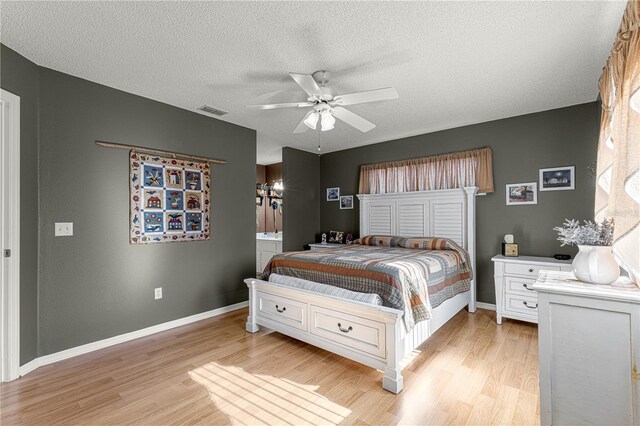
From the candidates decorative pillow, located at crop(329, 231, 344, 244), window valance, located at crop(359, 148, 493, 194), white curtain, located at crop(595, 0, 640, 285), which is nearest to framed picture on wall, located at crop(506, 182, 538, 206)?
window valance, located at crop(359, 148, 493, 194)

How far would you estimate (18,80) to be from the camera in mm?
2344

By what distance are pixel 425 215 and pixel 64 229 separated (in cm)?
412

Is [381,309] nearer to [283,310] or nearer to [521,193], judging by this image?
[283,310]

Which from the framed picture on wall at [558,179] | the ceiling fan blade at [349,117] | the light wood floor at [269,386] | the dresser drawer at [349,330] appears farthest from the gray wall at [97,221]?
the framed picture on wall at [558,179]

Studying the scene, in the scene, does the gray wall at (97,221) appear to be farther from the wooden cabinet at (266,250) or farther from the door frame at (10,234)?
the wooden cabinet at (266,250)

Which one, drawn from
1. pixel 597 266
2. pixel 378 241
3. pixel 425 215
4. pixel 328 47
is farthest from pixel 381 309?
pixel 425 215

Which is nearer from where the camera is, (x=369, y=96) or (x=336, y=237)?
(x=369, y=96)

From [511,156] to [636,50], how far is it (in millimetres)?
2419

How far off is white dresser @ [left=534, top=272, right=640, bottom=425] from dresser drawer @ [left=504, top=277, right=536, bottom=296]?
185 centimetres

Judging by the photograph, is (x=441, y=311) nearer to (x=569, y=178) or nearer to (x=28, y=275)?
(x=569, y=178)

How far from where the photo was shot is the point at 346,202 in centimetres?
553

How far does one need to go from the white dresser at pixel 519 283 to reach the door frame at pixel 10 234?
446 cm

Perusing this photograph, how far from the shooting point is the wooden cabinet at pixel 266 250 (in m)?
5.48

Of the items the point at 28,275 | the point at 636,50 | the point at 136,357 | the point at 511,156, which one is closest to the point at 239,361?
the point at 136,357
